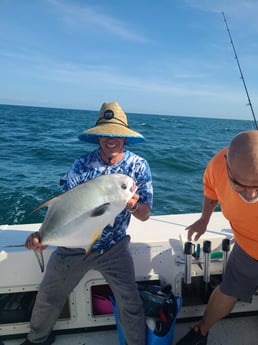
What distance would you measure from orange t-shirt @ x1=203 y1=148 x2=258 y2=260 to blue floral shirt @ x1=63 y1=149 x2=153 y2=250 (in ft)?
1.65

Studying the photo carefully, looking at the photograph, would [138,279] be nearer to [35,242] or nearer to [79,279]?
[79,279]

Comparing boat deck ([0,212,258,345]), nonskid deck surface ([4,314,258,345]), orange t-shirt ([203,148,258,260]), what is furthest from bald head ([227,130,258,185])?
nonskid deck surface ([4,314,258,345])

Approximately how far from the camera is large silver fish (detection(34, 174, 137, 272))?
6.48ft

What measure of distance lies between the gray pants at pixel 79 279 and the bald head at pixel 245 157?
1.11 metres

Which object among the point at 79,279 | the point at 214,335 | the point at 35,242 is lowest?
the point at 214,335

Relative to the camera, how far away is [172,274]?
2658 millimetres

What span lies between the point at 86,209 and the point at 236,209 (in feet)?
3.36

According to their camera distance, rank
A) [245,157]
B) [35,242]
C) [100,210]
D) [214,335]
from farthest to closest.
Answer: [214,335] → [35,242] → [100,210] → [245,157]

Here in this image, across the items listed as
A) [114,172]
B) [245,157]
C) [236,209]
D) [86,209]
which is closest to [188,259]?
[236,209]

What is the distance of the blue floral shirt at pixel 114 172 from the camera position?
8.17 ft

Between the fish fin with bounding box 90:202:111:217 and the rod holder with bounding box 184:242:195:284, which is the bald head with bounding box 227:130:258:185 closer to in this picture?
the fish fin with bounding box 90:202:111:217

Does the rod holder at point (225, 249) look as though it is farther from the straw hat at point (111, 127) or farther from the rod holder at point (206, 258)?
the straw hat at point (111, 127)

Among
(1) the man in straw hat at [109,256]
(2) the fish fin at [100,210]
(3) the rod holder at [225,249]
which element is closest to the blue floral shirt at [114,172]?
(1) the man in straw hat at [109,256]

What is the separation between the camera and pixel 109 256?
2.43 metres
